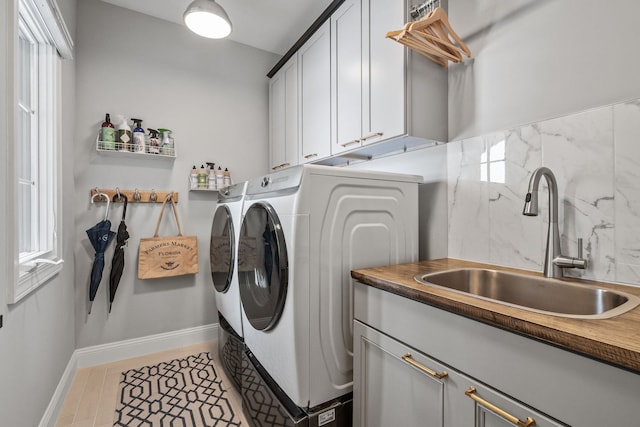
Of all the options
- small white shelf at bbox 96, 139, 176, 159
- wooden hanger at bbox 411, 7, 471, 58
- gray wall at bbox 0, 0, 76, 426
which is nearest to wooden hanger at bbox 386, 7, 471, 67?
wooden hanger at bbox 411, 7, 471, 58

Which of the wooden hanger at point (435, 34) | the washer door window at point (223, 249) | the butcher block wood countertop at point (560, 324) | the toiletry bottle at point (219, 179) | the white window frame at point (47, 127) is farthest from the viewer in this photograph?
the toiletry bottle at point (219, 179)

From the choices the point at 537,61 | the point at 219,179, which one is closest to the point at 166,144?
the point at 219,179

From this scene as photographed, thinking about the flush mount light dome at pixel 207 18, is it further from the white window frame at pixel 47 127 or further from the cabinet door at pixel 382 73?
the cabinet door at pixel 382 73

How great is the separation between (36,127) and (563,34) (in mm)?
2738

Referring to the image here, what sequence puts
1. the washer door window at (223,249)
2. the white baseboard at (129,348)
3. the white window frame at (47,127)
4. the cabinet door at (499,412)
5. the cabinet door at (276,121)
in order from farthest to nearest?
the cabinet door at (276,121), the white baseboard at (129,348), the washer door window at (223,249), the white window frame at (47,127), the cabinet door at (499,412)

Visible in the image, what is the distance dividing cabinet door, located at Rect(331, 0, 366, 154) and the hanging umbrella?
1918 millimetres

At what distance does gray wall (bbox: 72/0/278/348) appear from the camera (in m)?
2.30

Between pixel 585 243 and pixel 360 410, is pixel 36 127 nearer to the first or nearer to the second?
pixel 360 410

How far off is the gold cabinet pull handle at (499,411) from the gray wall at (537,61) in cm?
115

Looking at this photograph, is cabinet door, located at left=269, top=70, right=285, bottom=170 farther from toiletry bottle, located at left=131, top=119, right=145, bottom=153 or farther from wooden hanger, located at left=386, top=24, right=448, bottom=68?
wooden hanger, located at left=386, top=24, right=448, bottom=68

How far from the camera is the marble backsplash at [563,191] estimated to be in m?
1.02

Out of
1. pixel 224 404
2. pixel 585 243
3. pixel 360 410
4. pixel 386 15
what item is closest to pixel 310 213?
pixel 360 410

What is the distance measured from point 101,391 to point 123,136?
188 centimetres

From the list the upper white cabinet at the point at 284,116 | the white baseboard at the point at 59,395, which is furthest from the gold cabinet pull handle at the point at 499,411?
the upper white cabinet at the point at 284,116
